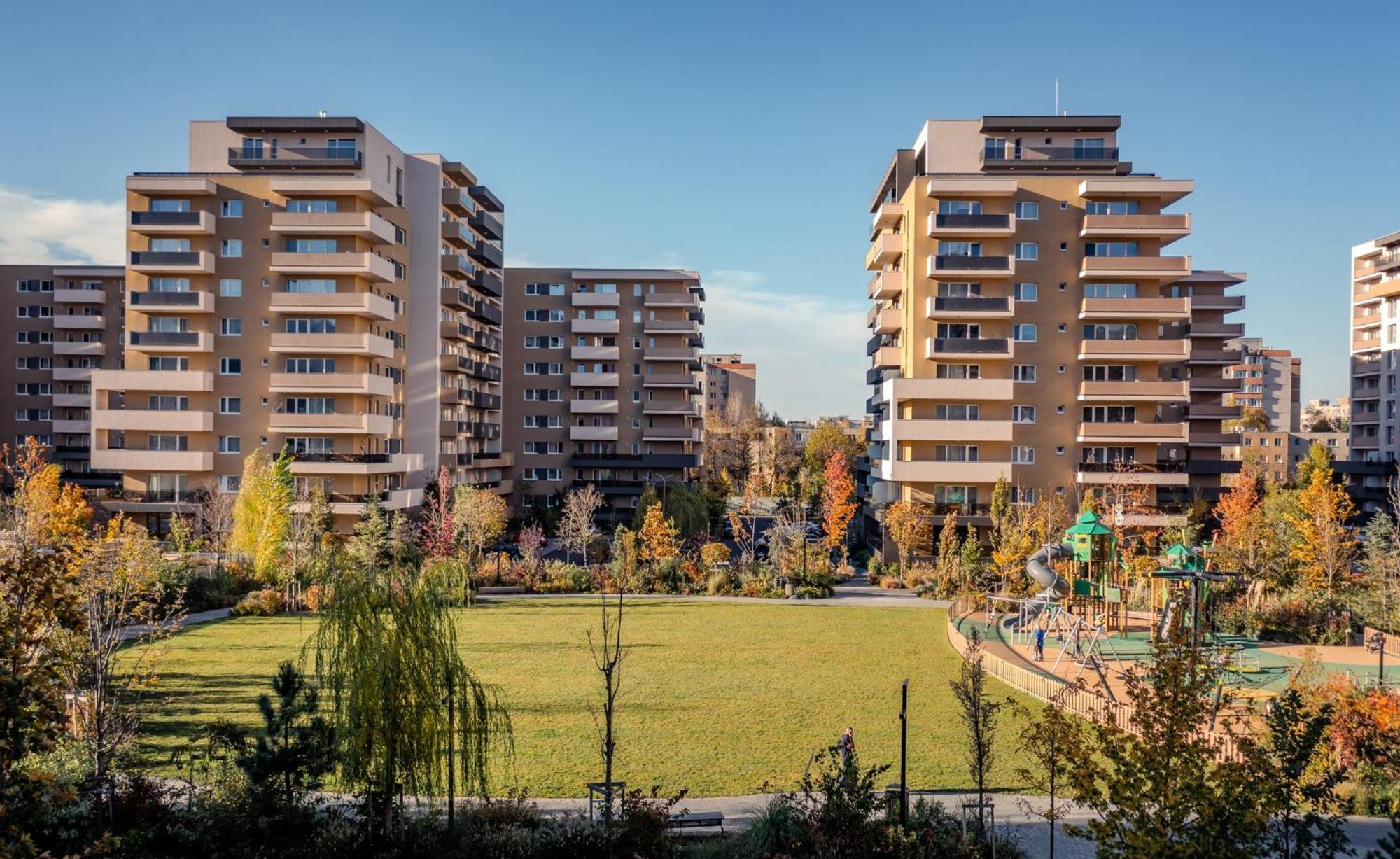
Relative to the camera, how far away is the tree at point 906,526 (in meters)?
43.3

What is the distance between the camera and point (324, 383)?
4616cm

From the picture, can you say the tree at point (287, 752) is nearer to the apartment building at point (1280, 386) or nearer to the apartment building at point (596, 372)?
the apartment building at point (596, 372)

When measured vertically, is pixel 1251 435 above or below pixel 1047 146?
below

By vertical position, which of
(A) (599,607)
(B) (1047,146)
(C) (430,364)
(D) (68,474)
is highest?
(B) (1047,146)

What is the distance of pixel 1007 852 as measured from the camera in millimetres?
12969

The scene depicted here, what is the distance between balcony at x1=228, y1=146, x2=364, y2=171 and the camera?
47906 millimetres

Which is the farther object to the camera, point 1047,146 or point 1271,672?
point 1047,146

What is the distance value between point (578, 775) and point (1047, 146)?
47189mm

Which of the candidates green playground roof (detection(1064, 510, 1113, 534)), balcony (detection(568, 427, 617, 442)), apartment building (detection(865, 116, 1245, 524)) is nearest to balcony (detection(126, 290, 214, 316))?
balcony (detection(568, 427, 617, 442))

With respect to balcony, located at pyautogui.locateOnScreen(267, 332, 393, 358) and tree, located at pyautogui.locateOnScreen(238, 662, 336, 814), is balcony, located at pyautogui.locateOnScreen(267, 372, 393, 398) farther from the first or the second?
tree, located at pyautogui.locateOnScreen(238, 662, 336, 814)

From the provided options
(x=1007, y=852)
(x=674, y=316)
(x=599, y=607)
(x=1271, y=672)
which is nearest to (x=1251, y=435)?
(x=674, y=316)

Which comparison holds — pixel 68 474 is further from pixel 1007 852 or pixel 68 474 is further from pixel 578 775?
pixel 1007 852

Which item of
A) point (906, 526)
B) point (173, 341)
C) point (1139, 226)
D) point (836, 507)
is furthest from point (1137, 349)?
point (173, 341)

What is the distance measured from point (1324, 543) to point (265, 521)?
45.8 metres
